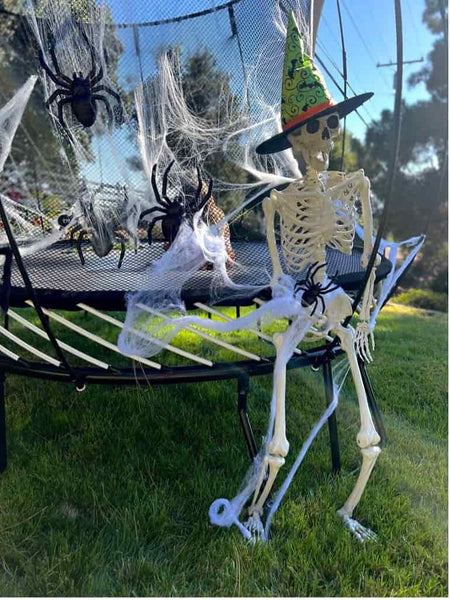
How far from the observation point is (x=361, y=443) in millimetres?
1344

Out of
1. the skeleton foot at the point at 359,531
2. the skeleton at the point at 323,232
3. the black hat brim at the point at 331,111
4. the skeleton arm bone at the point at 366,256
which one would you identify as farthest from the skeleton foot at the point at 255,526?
the black hat brim at the point at 331,111

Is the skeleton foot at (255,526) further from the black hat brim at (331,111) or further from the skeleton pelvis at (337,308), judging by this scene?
the black hat brim at (331,111)

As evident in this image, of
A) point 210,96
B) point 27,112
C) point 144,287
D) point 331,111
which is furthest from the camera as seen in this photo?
point 27,112

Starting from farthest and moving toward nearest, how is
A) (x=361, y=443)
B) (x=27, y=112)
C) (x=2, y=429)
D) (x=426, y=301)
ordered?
(x=426, y=301) → (x=27, y=112) → (x=2, y=429) → (x=361, y=443)

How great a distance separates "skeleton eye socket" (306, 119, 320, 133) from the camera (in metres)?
1.28

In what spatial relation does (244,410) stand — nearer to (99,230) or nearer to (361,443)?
(361,443)

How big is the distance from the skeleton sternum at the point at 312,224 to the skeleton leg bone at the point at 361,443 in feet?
0.76

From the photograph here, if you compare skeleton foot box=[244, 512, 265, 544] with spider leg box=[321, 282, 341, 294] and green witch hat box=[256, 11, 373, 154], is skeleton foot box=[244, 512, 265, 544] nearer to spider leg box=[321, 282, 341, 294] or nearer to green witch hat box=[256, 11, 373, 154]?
spider leg box=[321, 282, 341, 294]

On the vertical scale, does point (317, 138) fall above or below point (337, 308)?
above

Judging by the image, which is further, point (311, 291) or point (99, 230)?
point (99, 230)

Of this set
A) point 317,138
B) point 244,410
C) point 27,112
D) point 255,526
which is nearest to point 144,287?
Answer: point 244,410

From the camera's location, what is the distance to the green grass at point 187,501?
1.26 m

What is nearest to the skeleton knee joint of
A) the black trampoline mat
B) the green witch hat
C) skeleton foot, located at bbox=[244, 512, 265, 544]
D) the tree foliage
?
skeleton foot, located at bbox=[244, 512, 265, 544]

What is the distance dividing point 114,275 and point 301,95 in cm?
82
